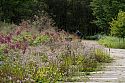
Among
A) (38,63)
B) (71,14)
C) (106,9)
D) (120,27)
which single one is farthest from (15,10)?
(38,63)

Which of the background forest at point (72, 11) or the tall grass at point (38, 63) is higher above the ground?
the tall grass at point (38, 63)

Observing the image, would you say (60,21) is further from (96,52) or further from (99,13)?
(96,52)

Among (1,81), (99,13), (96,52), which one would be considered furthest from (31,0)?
(1,81)

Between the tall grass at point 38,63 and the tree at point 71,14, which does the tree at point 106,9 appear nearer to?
the tree at point 71,14

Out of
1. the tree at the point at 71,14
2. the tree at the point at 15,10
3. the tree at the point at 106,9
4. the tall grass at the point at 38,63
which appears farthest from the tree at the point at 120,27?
the tree at the point at 71,14

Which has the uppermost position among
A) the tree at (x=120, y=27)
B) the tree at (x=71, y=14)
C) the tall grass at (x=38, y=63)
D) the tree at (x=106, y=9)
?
the tall grass at (x=38, y=63)

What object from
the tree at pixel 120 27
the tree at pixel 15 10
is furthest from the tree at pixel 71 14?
the tree at pixel 120 27

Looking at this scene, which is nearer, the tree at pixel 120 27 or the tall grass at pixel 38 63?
the tall grass at pixel 38 63

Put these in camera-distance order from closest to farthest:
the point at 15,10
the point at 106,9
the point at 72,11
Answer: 1. the point at 15,10
2. the point at 106,9
3. the point at 72,11

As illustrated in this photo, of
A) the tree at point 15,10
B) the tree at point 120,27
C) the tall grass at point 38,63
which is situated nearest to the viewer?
the tall grass at point 38,63

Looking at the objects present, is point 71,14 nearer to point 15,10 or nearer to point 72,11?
point 72,11

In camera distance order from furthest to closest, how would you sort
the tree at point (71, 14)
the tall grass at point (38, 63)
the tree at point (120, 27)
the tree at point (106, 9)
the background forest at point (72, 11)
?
the tree at point (71, 14)
the tree at point (106, 9)
the background forest at point (72, 11)
the tree at point (120, 27)
the tall grass at point (38, 63)

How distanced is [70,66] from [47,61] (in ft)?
3.71

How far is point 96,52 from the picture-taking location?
13961 millimetres
